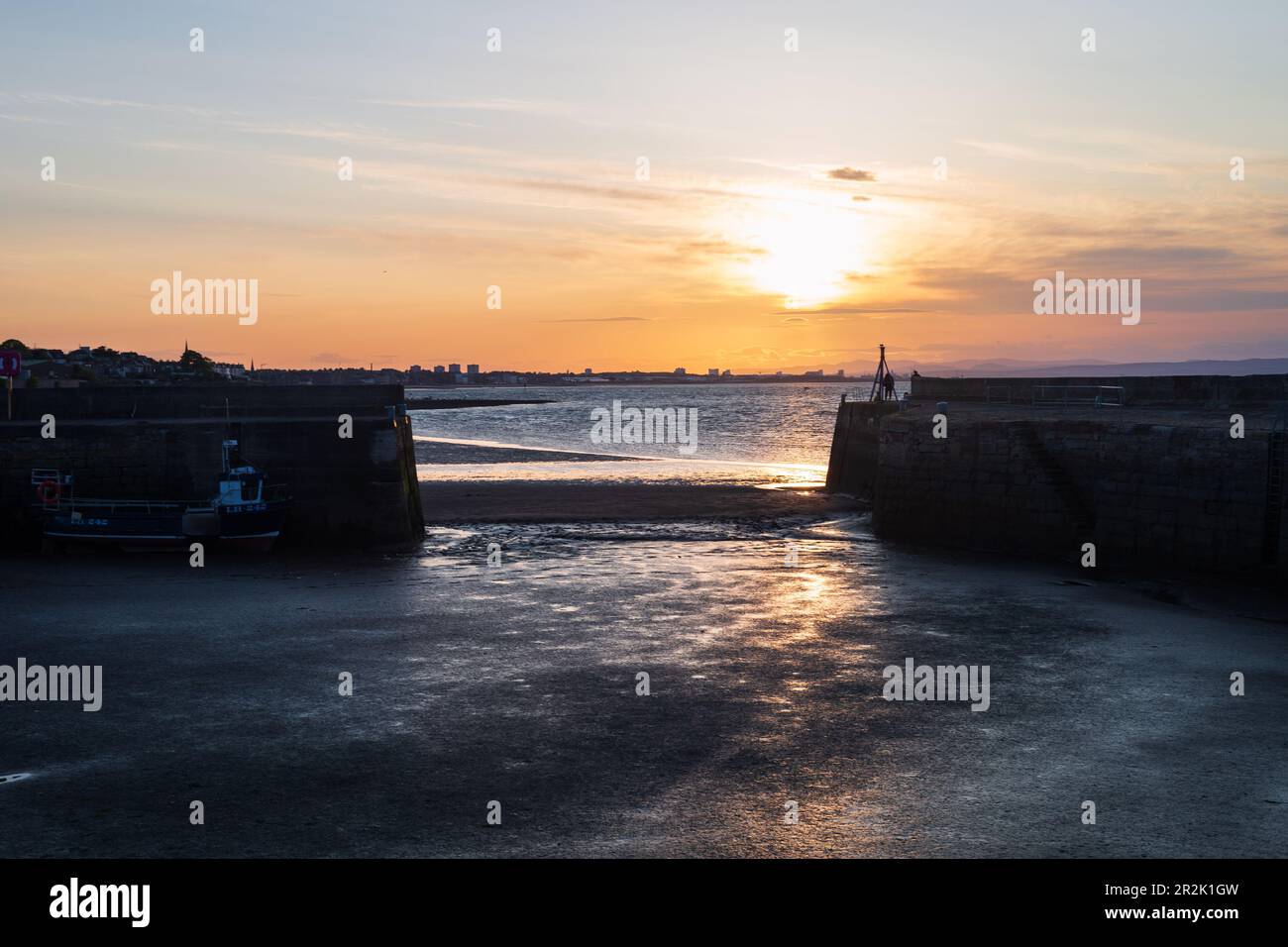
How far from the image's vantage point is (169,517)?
2459 centimetres

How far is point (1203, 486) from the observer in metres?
22.0

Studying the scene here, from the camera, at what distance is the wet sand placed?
8.79m

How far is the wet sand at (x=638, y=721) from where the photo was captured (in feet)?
28.8

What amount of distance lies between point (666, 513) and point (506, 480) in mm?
12778

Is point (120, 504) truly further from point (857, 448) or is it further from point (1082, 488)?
point (857, 448)

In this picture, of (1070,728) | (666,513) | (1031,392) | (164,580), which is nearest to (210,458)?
(164,580)

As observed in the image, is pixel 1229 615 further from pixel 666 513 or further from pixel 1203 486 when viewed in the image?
pixel 666 513

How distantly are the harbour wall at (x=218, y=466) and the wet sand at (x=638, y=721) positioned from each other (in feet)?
17.4

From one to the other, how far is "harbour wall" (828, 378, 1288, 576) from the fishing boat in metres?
16.0

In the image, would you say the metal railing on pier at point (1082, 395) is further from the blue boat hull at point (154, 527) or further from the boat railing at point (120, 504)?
the boat railing at point (120, 504)

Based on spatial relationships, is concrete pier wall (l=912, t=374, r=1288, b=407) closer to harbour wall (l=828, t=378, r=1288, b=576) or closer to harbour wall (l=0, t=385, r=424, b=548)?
harbour wall (l=828, t=378, r=1288, b=576)

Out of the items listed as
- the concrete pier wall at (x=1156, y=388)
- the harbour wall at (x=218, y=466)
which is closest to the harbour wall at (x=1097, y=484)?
the concrete pier wall at (x=1156, y=388)

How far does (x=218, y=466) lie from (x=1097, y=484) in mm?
20673
